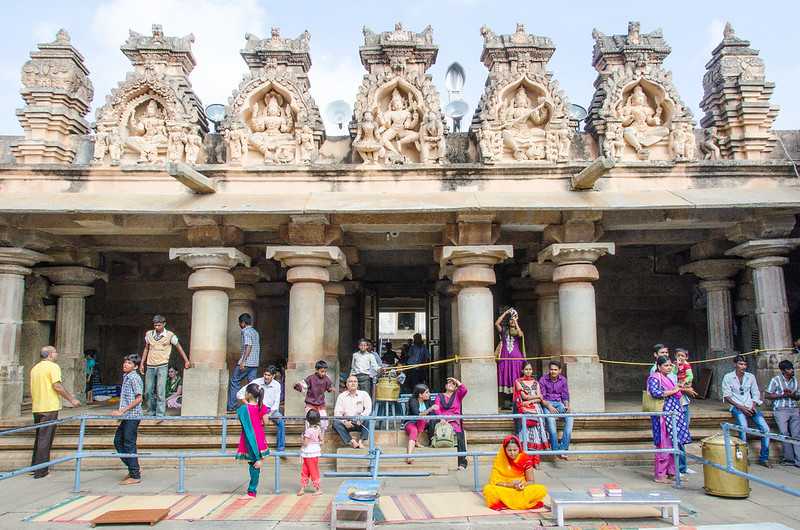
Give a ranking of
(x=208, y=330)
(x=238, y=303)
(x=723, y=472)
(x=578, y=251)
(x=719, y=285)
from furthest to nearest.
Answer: (x=238, y=303), (x=719, y=285), (x=208, y=330), (x=578, y=251), (x=723, y=472)

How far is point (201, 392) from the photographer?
879 centimetres

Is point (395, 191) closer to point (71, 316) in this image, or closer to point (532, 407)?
point (532, 407)

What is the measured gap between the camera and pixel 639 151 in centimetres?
976

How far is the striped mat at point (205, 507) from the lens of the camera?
5660 millimetres

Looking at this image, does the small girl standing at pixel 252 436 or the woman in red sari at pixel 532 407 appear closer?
the small girl standing at pixel 252 436

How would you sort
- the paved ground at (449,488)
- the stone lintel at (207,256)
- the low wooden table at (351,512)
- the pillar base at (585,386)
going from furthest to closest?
the stone lintel at (207,256) < the pillar base at (585,386) < the paved ground at (449,488) < the low wooden table at (351,512)

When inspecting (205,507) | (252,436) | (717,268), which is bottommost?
(205,507)

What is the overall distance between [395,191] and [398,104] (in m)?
1.53

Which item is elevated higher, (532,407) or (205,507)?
(532,407)

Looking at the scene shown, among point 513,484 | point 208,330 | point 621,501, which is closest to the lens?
point 621,501

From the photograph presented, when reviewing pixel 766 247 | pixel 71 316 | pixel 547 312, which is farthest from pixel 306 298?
pixel 766 247

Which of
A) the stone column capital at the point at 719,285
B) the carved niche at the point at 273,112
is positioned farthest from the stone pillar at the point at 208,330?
the stone column capital at the point at 719,285

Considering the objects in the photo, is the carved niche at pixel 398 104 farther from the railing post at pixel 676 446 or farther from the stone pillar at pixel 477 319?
the railing post at pixel 676 446

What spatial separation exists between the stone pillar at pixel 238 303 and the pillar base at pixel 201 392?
5.06 feet
